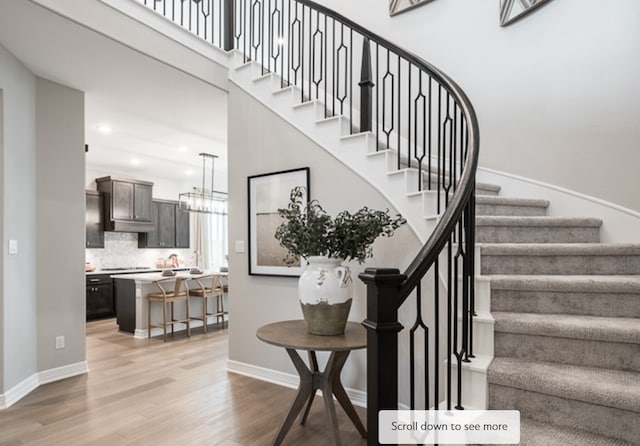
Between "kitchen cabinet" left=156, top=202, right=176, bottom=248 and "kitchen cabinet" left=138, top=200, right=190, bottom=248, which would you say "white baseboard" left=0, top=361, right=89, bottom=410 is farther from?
"kitchen cabinet" left=156, top=202, right=176, bottom=248

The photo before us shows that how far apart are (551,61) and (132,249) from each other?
7.79 metres

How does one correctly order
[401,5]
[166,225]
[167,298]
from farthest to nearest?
[166,225] < [167,298] < [401,5]

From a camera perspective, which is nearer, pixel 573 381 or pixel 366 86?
pixel 573 381

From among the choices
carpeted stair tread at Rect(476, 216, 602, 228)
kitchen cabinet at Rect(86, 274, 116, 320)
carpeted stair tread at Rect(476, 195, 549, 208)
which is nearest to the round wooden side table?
carpeted stair tread at Rect(476, 216, 602, 228)

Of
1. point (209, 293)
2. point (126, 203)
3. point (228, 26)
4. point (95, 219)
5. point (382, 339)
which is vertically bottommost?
point (209, 293)

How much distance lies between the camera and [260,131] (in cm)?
368

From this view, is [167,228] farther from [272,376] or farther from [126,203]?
[272,376]

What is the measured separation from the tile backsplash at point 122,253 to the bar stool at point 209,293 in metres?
2.86

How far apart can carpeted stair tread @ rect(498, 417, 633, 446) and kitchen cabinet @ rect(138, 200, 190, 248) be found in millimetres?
7904

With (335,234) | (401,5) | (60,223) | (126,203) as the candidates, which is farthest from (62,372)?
(401,5)

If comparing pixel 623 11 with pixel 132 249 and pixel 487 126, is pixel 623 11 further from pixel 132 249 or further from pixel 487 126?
pixel 132 249

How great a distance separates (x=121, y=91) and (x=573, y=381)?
4357mm

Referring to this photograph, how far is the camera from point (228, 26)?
3979 millimetres

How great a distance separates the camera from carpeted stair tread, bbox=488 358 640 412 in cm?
147
